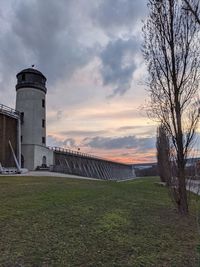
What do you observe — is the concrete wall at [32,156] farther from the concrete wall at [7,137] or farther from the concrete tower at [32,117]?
the concrete wall at [7,137]

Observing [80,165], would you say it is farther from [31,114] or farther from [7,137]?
[7,137]

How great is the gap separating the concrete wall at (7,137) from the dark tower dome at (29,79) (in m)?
7.56

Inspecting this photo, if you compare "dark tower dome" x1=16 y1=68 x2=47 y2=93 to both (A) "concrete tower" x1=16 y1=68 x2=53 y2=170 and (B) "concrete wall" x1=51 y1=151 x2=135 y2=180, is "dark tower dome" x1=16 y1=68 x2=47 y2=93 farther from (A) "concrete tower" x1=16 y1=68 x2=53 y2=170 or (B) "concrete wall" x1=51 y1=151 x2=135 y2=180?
(B) "concrete wall" x1=51 y1=151 x2=135 y2=180

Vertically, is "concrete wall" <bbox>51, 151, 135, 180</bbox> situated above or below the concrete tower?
below

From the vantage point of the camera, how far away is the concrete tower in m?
45.1

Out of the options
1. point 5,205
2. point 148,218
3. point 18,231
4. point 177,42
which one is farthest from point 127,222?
point 177,42

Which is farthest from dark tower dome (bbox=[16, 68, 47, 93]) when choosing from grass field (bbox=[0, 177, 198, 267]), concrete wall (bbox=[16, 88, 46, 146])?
grass field (bbox=[0, 177, 198, 267])

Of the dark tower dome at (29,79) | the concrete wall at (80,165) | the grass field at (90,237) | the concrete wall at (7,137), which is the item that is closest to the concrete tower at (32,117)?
the dark tower dome at (29,79)

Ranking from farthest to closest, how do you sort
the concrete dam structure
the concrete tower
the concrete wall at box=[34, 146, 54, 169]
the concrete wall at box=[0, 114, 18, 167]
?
the concrete wall at box=[34, 146, 54, 169]
the concrete tower
the concrete dam structure
the concrete wall at box=[0, 114, 18, 167]

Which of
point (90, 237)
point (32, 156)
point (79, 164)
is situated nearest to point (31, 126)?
point (32, 156)

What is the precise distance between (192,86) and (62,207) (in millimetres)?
6370

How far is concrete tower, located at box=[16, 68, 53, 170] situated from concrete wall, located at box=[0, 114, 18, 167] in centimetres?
414

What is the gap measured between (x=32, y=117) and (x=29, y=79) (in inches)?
229

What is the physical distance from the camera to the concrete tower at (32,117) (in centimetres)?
4512
